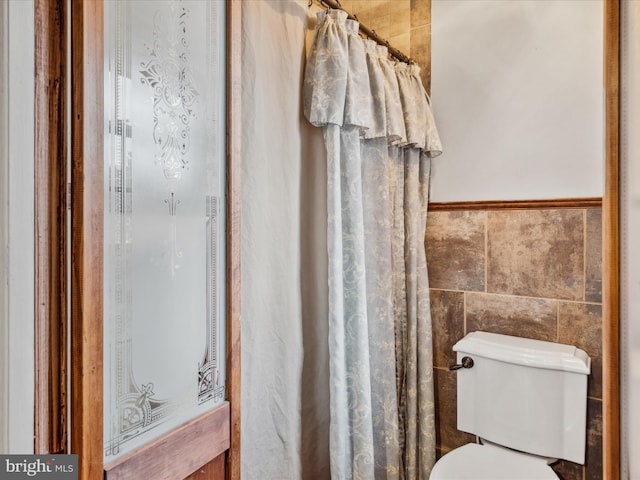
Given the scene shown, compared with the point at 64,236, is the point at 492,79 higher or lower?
higher

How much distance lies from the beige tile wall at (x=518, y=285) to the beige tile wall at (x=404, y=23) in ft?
2.57

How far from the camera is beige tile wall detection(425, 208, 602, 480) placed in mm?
1525

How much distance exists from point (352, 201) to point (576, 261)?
0.98 meters

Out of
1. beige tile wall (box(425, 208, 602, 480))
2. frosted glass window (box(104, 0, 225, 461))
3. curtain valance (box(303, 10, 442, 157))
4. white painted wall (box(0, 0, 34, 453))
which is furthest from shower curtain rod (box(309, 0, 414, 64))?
white painted wall (box(0, 0, 34, 453))

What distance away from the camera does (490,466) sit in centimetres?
136

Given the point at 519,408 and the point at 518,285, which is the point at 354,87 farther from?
the point at 519,408

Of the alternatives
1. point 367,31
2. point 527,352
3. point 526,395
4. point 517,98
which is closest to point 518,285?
point 527,352

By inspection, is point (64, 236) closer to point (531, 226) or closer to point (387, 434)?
point (387, 434)

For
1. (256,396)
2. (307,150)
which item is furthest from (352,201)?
(256,396)

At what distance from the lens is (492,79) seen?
1.74 m

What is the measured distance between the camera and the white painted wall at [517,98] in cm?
155

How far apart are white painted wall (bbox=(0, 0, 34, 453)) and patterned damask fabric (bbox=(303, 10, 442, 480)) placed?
79cm

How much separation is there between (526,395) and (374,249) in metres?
0.80

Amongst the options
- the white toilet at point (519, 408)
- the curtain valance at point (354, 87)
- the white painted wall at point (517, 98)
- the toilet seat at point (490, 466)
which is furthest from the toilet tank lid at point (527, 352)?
the curtain valance at point (354, 87)
